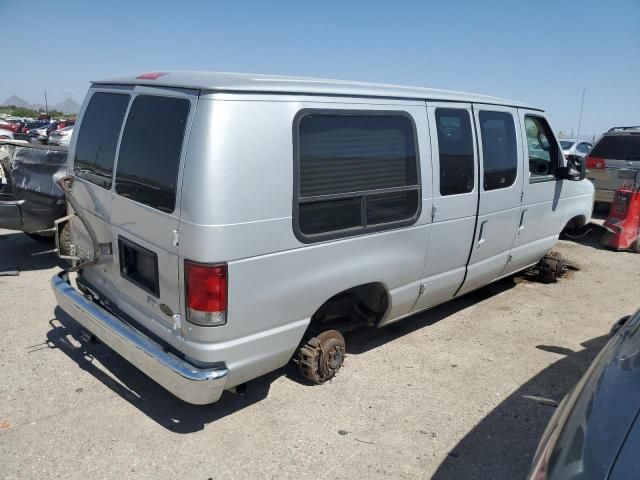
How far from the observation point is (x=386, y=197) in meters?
3.55

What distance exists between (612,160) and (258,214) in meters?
9.11

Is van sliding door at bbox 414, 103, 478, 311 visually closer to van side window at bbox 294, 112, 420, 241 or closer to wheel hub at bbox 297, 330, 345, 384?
van side window at bbox 294, 112, 420, 241

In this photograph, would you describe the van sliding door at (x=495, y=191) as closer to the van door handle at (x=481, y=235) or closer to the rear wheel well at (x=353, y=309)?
the van door handle at (x=481, y=235)

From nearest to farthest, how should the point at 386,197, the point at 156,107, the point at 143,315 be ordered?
the point at 156,107 → the point at 143,315 → the point at 386,197

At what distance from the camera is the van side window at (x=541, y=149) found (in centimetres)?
536

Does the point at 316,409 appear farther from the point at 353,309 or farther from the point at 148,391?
the point at 148,391

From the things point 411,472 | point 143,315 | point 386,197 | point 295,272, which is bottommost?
point 411,472

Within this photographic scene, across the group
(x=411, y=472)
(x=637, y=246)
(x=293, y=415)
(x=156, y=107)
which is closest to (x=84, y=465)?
(x=293, y=415)

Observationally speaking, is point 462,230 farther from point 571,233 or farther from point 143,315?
point 571,233

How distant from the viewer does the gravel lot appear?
115 inches

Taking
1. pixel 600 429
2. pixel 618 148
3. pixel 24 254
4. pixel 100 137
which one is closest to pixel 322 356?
pixel 600 429

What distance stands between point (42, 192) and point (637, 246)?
8.84 m

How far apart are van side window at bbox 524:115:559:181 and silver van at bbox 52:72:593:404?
1.16 metres

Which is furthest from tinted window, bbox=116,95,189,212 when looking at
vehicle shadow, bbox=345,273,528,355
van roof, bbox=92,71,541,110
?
vehicle shadow, bbox=345,273,528,355
